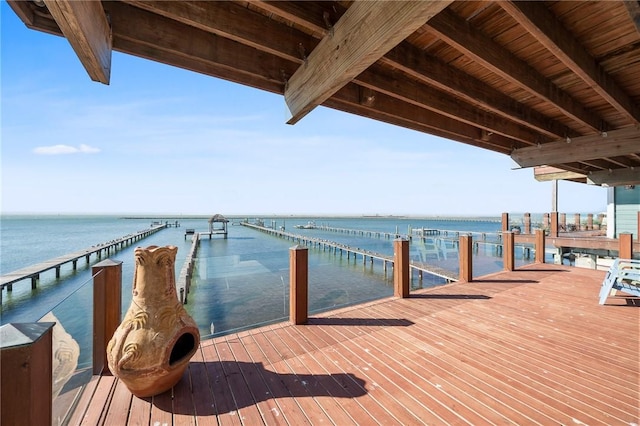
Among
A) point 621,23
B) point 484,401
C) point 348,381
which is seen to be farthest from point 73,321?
point 621,23

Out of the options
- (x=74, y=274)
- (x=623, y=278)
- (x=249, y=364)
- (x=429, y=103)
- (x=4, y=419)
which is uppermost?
(x=429, y=103)

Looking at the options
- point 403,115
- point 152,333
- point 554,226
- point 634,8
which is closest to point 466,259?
point 403,115

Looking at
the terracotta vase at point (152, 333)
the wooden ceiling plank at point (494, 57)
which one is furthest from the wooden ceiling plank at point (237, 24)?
the terracotta vase at point (152, 333)

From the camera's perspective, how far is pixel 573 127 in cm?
430

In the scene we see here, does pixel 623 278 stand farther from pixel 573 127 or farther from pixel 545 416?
pixel 545 416

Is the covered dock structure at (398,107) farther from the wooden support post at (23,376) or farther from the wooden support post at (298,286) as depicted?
the wooden support post at (23,376)

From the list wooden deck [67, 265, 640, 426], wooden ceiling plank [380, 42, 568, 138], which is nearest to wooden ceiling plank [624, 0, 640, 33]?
wooden ceiling plank [380, 42, 568, 138]

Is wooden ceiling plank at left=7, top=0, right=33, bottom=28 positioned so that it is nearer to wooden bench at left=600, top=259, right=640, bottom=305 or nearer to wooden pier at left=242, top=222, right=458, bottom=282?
wooden bench at left=600, top=259, right=640, bottom=305

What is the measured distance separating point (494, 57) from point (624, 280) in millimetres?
4623

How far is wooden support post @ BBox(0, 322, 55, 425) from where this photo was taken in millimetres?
866

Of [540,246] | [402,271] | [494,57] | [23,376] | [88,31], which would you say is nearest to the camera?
[23,376]

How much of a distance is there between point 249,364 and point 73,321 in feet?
32.1

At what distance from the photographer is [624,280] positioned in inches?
171

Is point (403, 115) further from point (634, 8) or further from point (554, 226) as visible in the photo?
point (554, 226)
